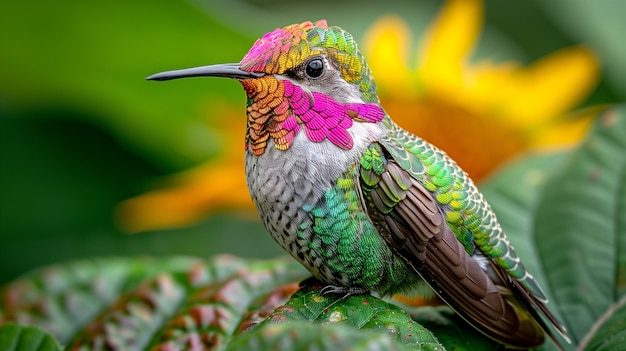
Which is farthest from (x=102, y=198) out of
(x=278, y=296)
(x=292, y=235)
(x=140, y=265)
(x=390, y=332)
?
(x=390, y=332)

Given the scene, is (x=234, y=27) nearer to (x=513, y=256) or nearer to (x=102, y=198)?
(x=102, y=198)

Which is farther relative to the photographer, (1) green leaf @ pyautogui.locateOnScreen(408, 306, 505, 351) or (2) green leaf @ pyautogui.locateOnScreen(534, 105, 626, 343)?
(2) green leaf @ pyautogui.locateOnScreen(534, 105, 626, 343)

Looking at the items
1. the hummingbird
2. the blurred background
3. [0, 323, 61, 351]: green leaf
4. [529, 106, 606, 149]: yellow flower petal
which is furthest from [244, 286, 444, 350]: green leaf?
[529, 106, 606, 149]: yellow flower petal

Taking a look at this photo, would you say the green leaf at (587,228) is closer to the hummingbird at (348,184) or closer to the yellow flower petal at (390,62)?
the hummingbird at (348,184)

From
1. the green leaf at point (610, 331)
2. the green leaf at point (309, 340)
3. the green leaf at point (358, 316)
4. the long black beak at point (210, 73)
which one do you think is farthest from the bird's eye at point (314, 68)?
the green leaf at point (610, 331)

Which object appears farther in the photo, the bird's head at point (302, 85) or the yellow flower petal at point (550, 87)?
the yellow flower petal at point (550, 87)

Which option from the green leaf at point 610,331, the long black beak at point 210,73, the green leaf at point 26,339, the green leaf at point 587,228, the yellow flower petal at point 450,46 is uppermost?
the long black beak at point 210,73

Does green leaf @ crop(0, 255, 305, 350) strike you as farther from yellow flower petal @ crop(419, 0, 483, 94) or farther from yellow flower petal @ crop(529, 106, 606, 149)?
yellow flower petal @ crop(529, 106, 606, 149)
